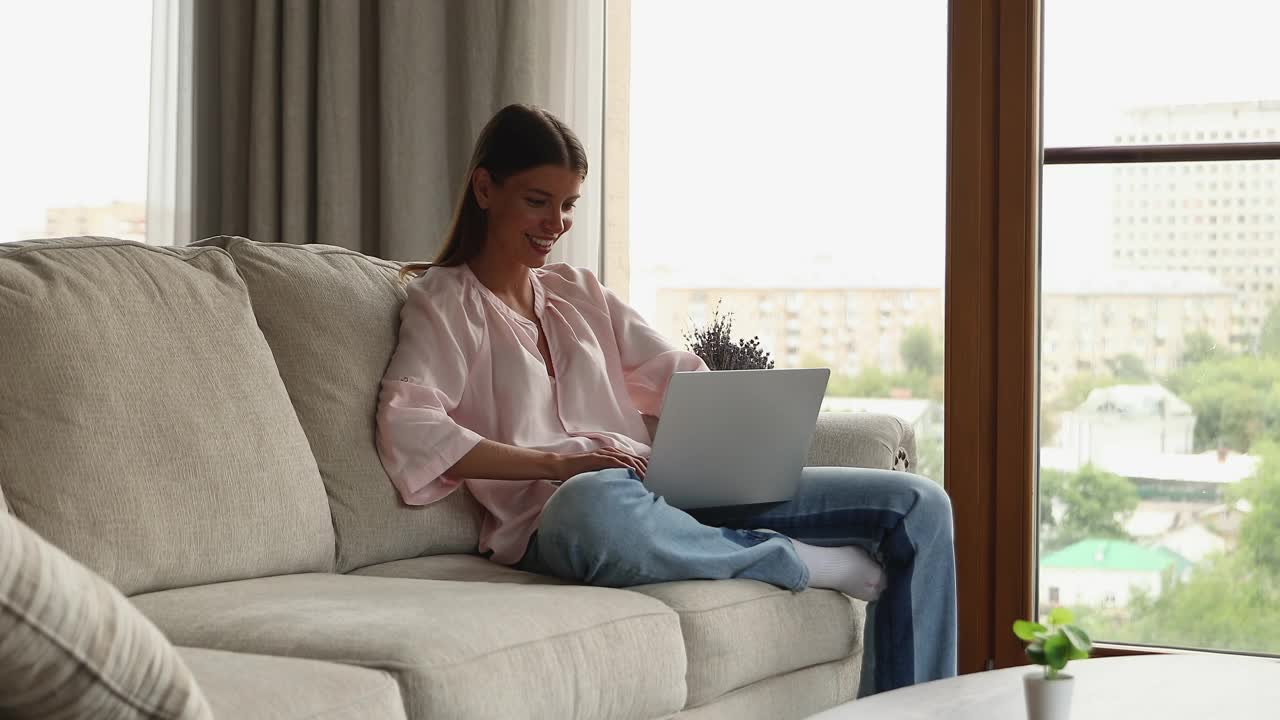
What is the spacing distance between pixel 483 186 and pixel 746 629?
37.5 inches

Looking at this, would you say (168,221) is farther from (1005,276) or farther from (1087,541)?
(1087,541)

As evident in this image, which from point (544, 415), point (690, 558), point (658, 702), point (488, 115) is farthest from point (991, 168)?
point (658, 702)

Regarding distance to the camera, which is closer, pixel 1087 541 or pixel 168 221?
pixel 1087 541

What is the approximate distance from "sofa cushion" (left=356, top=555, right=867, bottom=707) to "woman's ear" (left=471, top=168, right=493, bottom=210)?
2.06 ft

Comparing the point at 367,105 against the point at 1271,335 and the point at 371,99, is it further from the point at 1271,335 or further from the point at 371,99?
the point at 1271,335

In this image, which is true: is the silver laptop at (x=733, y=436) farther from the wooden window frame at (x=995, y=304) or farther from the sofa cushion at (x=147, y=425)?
the wooden window frame at (x=995, y=304)

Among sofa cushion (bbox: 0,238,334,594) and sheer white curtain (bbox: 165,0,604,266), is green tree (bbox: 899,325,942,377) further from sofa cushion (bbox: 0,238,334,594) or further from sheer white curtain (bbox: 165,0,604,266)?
sofa cushion (bbox: 0,238,334,594)

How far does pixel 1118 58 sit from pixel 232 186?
2283mm

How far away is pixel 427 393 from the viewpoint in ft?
6.88

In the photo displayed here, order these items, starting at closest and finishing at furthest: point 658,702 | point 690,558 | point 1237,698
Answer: point 1237,698 < point 658,702 < point 690,558

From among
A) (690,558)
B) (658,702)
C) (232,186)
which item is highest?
(232,186)

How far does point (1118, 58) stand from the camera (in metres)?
3.21

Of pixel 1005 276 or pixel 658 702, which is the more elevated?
pixel 1005 276

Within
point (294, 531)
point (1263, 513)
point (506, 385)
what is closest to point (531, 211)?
point (506, 385)
